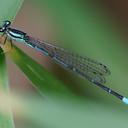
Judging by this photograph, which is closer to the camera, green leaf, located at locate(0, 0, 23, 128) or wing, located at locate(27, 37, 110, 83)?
green leaf, located at locate(0, 0, 23, 128)

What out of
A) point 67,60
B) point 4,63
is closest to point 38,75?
point 4,63

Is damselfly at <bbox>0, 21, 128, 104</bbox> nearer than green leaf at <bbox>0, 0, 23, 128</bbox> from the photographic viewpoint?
No

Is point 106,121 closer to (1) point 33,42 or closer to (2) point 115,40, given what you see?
(2) point 115,40

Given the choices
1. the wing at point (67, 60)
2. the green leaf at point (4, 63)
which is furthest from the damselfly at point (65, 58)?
the green leaf at point (4, 63)

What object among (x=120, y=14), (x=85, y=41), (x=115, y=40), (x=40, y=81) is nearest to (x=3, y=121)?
(x=40, y=81)

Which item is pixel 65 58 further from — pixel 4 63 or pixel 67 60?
pixel 4 63

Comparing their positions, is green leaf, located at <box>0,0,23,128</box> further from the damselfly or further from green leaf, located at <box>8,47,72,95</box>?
the damselfly

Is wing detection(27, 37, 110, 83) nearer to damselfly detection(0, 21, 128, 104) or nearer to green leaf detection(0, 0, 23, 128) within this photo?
damselfly detection(0, 21, 128, 104)

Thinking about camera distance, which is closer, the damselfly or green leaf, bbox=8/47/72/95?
green leaf, bbox=8/47/72/95

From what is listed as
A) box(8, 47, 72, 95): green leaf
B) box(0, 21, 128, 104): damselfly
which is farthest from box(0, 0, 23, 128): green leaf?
box(0, 21, 128, 104): damselfly
